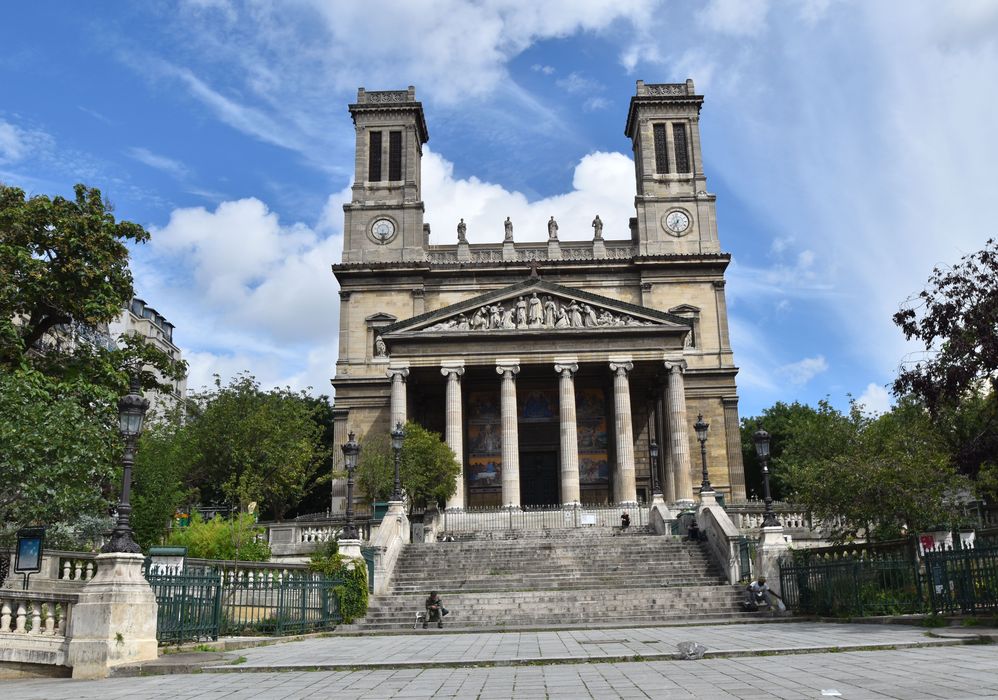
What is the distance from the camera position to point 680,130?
55.2 m

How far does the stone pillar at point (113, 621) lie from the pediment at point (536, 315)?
1126 inches

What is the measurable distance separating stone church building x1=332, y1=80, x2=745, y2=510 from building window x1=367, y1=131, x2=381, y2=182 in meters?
0.15

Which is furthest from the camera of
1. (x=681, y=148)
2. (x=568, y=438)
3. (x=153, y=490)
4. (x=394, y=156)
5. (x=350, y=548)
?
(x=394, y=156)

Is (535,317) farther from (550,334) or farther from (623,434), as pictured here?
(623,434)

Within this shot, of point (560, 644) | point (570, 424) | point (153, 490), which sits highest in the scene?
point (570, 424)

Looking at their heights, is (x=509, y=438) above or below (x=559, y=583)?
above

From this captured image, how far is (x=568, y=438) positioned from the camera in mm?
41281

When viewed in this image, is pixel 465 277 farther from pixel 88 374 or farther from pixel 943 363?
pixel 943 363

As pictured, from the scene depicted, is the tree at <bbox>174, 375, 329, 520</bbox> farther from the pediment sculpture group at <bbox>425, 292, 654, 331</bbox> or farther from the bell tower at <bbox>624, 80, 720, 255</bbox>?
the bell tower at <bbox>624, 80, 720, 255</bbox>

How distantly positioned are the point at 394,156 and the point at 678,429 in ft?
88.2

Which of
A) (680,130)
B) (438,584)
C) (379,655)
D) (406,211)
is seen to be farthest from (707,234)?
(379,655)

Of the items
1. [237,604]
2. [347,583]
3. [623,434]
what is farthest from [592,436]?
[237,604]

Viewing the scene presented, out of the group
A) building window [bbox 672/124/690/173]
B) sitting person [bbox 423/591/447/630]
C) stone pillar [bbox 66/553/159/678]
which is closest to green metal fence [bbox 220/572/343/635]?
sitting person [bbox 423/591/447/630]

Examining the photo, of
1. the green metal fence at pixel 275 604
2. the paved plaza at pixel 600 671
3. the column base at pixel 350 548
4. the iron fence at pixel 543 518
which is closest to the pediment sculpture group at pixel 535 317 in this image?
the iron fence at pixel 543 518
